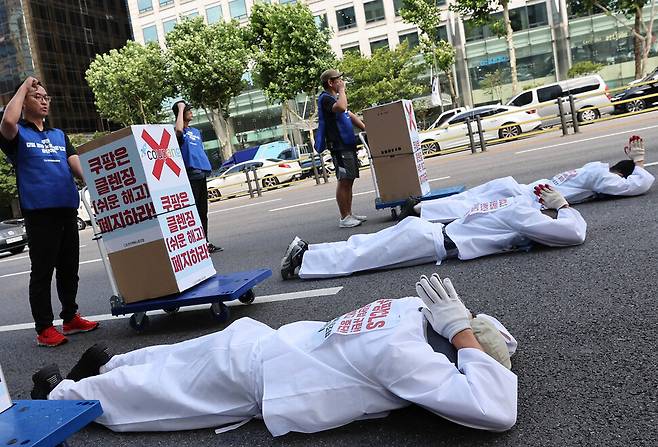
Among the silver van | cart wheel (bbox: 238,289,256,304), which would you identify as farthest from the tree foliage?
cart wheel (bbox: 238,289,256,304)

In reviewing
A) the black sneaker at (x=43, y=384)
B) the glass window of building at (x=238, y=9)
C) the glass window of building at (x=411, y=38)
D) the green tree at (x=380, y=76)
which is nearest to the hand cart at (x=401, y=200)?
the black sneaker at (x=43, y=384)

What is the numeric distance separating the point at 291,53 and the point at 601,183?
1039 inches

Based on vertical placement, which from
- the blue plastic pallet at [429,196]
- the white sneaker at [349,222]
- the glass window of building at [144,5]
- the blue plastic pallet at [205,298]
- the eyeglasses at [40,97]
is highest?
the glass window of building at [144,5]

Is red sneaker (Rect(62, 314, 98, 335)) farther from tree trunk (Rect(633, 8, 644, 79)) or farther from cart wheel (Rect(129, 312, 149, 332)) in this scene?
tree trunk (Rect(633, 8, 644, 79))

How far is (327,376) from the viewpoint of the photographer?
230 centimetres

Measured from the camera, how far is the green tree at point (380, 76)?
3600 cm

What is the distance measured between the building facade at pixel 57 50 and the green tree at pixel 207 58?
74.2 ft

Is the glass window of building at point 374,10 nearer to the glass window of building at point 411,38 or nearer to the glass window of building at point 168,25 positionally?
the glass window of building at point 411,38

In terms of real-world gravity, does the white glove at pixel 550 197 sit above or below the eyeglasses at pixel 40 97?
below

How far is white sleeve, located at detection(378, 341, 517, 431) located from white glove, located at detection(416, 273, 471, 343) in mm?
112

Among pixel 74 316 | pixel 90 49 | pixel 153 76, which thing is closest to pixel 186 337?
pixel 74 316

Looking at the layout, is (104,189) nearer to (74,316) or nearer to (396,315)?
(74,316)

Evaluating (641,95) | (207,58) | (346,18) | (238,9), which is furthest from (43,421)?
(238,9)

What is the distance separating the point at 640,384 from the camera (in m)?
2.30
